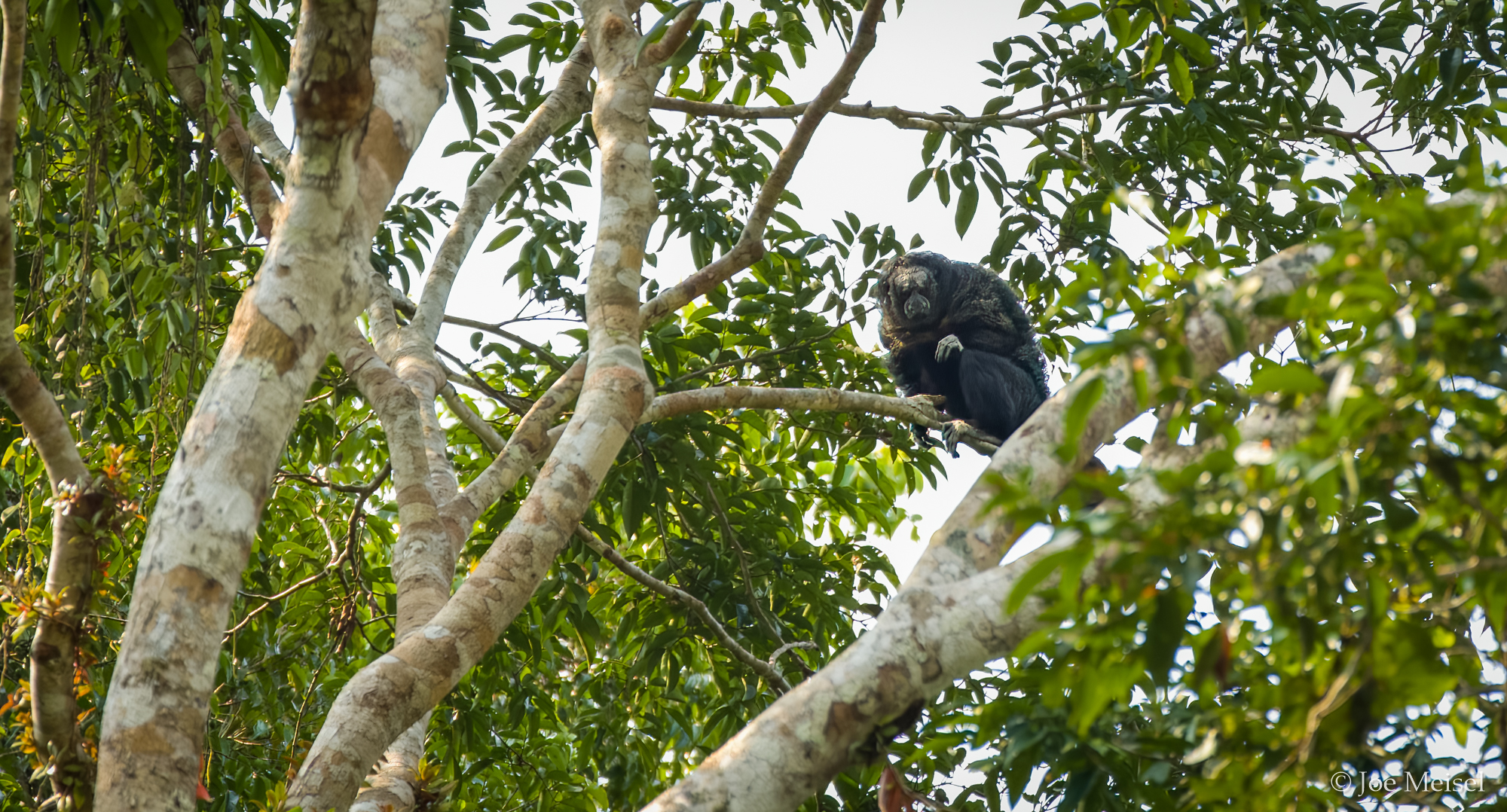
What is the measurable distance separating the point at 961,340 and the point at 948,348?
13.8 inches

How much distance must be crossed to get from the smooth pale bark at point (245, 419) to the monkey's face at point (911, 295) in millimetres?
3647

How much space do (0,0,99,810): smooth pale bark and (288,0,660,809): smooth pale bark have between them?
38cm

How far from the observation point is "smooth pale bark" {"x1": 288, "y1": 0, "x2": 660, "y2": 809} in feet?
6.87

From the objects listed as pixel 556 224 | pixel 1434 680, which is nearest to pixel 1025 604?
pixel 1434 680

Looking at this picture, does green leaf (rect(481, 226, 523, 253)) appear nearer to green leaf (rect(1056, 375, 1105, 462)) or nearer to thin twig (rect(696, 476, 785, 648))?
thin twig (rect(696, 476, 785, 648))

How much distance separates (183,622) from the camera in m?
1.60

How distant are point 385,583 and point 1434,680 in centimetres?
426

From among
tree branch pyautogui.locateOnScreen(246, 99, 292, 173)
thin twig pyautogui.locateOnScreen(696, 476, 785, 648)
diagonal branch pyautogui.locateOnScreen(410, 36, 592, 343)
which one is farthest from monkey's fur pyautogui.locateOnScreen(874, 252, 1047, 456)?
tree branch pyautogui.locateOnScreen(246, 99, 292, 173)

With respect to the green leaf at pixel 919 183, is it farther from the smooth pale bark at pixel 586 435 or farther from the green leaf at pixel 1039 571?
the green leaf at pixel 1039 571

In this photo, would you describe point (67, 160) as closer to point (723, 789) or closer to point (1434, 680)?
point (723, 789)

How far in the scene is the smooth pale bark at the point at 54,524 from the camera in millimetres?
1867

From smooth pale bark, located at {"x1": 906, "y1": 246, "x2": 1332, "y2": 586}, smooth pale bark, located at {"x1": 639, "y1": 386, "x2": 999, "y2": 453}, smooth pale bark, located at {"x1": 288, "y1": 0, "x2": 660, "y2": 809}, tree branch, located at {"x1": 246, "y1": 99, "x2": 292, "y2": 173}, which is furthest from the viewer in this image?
tree branch, located at {"x1": 246, "y1": 99, "x2": 292, "y2": 173}

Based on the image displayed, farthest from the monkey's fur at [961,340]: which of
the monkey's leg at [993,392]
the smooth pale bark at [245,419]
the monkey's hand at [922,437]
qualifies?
the smooth pale bark at [245,419]

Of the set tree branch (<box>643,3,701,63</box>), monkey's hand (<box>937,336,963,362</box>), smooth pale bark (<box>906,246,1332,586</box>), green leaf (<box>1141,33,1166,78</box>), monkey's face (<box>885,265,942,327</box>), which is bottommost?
smooth pale bark (<box>906,246,1332,586</box>)
